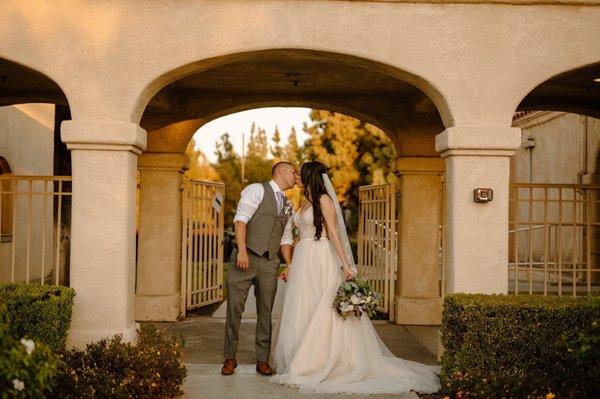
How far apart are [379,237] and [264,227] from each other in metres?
4.23

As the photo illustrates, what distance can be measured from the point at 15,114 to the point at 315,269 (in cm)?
986

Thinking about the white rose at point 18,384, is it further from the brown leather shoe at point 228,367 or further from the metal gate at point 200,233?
the metal gate at point 200,233

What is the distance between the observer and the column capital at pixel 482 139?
6.35 meters

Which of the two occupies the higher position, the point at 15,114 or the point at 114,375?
the point at 15,114

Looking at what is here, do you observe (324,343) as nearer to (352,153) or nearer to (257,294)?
(257,294)

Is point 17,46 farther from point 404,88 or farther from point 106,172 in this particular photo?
point 404,88

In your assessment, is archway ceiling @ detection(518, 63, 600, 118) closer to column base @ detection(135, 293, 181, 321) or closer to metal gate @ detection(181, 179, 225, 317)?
metal gate @ detection(181, 179, 225, 317)

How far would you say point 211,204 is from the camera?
35.1ft

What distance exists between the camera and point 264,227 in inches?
238


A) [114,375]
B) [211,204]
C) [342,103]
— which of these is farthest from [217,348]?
[342,103]

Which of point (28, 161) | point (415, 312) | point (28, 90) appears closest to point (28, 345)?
point (415, 312)

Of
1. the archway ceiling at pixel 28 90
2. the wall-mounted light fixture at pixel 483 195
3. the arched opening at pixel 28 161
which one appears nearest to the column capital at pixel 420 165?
the wall-mounted light fixture at pixel 483 195

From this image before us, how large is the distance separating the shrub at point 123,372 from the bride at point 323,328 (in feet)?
3.87

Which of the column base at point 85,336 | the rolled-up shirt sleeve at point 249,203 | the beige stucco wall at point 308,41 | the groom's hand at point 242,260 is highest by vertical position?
the beige stucco wall at point 308,41
